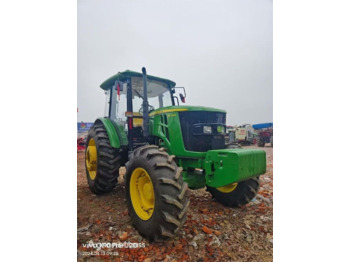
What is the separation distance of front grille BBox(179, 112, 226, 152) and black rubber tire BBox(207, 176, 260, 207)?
2.13 ft

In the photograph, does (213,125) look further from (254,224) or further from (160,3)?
(160,3)

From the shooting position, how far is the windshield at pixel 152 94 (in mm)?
3096

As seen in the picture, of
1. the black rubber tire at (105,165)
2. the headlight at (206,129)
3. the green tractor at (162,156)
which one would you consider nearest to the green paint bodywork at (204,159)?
the green tractor at (162,156)

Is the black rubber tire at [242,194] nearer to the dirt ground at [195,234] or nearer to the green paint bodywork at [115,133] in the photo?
the dirt ground at [195,234]

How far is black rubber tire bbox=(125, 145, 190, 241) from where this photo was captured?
187 cm

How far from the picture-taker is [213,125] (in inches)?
102

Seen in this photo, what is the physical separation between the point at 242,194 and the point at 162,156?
134 cm

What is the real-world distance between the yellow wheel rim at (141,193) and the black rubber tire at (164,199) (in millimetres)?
147

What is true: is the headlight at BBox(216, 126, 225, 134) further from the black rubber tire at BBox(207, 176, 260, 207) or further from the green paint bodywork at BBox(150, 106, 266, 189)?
the black rubber tire at BBox(207, 176, 260, 207)

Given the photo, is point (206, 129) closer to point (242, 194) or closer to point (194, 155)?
point (194, 155)

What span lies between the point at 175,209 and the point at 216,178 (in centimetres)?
57

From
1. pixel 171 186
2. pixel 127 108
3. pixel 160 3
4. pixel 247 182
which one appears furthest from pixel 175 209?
pixel 160 3

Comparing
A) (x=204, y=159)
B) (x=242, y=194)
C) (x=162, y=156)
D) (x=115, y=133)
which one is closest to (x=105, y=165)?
(x=115, y=133)

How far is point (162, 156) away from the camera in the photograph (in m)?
2.12
